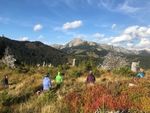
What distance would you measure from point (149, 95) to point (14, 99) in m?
6.03

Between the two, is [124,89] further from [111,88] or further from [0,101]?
[0,101]

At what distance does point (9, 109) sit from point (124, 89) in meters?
5.17

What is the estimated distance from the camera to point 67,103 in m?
12.9

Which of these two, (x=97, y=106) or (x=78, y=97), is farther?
(x=78, y=97)

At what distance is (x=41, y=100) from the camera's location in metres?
14.2

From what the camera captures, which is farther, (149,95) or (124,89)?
(124,89)

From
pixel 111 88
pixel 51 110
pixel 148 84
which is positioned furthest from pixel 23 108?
pixel 148 84

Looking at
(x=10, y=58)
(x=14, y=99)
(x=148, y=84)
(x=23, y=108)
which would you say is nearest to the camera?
(x=23, y=108)

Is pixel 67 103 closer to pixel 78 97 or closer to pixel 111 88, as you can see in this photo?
pixel 78 97

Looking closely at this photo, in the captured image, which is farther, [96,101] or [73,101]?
[73,101]

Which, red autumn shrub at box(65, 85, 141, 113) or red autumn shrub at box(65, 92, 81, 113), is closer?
red autumn shrub at box(65, 85, 141, 113)

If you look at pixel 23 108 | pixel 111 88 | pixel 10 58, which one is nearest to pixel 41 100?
pixel 23 108

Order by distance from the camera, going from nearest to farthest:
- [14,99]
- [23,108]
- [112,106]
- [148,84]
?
[112,106]
[23,108]
[14,99]
[148,84]

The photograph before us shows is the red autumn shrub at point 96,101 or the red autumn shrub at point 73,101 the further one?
the red autumn shrub at point 73,101
